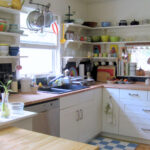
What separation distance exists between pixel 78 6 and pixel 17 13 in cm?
179

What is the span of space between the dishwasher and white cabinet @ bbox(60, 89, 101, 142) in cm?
11

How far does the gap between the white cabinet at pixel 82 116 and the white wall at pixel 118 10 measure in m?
1.57

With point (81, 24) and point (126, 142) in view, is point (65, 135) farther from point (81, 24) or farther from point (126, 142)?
point (81, 24)

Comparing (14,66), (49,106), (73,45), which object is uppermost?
(73,45)

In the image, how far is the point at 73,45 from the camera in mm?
4375

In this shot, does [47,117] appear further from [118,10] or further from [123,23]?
[118,10]

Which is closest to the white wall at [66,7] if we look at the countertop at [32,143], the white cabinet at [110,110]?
the white cabinet at [110,110]

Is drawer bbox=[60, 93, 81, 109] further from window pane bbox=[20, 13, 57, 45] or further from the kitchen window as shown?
window pane bbox=[20, 13, 57, 45]

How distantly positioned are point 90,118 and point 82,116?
0.93ft

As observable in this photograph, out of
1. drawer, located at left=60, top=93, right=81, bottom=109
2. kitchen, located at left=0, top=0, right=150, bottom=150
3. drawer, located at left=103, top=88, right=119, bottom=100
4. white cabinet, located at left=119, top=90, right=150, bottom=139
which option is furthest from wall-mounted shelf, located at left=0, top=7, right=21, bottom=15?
white cabinet, located at left=119, top=90, right=150, bottom=139

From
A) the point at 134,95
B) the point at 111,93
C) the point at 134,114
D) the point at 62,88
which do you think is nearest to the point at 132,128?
the point at 134,114

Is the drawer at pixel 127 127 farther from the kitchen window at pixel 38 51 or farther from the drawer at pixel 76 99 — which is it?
the kitchen window at pixel 38 51

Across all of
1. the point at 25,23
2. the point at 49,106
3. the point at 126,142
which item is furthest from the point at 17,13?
the point at 126,142

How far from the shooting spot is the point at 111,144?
12.2 feet
